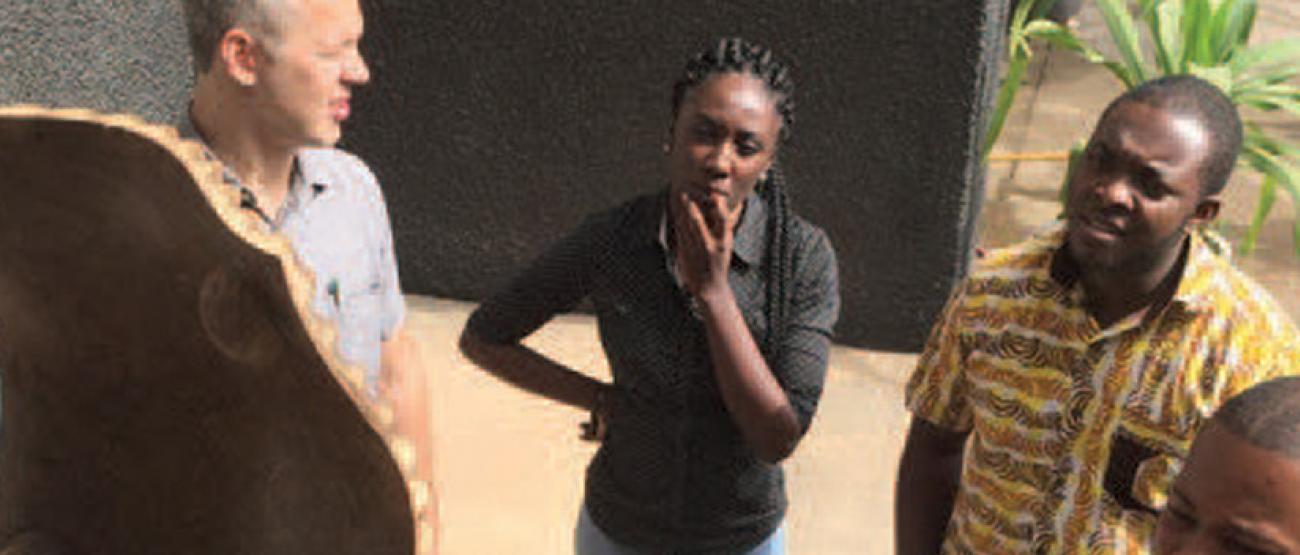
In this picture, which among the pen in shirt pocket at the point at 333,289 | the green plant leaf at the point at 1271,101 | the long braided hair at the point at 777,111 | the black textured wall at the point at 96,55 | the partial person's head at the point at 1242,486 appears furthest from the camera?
the green plant leaf at the point at 1271,101

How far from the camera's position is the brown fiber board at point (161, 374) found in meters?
0.65

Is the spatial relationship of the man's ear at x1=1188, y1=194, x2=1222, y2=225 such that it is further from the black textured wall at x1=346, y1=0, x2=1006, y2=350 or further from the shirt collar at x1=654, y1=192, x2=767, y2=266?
the black textured wall at x1=346, y1=0, x2=1006, y2=350

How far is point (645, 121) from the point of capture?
4.26 m

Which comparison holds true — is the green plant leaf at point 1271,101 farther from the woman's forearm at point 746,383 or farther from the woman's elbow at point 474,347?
the woman's elbow at point 474,347

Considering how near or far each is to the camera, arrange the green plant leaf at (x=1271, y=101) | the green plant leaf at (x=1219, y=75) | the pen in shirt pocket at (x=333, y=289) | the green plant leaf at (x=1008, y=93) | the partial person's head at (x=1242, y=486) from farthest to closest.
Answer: the green plant leaf at (x=1008, y=93), the green plant leaf at (x=1271, y=101), the green plant leaf at (x=1219, y=75), the pen in shirt pocket at (x=333, y=289), the partial person's head at (x=1242, y=486)

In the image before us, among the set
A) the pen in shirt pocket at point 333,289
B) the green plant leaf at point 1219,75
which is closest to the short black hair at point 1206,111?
the pen in shirt pocket at point 333,289

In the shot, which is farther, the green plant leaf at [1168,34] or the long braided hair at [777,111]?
the green plant leaf at [1168,34]

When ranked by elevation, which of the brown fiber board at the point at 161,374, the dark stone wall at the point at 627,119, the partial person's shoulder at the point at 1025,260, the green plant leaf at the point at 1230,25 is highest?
the brown fiber board at the point at 161,374

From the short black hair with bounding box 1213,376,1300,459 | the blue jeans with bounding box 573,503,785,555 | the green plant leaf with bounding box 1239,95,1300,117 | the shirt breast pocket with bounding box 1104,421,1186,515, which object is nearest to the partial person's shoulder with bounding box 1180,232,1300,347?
the shirt breast pocket with bounding box 1104,421,1186,515

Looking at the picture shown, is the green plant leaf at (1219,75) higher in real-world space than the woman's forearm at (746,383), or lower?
lower

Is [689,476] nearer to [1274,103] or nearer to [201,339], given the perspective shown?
[201,339]

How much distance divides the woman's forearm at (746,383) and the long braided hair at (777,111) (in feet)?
0.18

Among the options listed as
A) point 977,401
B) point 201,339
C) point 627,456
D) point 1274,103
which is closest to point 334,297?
point 627,456

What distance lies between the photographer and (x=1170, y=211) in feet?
5.53
